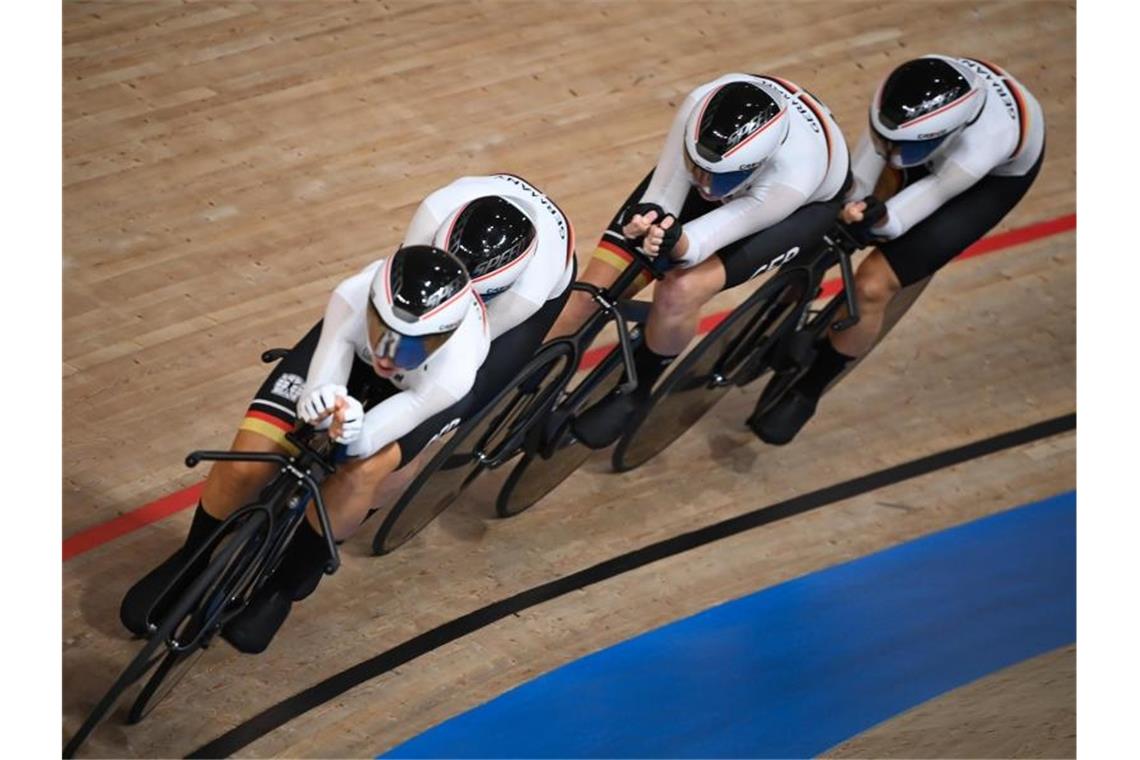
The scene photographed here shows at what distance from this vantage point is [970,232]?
5035 millimetres

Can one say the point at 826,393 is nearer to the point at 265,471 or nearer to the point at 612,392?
the point at 612,392

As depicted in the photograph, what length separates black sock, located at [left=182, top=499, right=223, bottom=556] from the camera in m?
4.16

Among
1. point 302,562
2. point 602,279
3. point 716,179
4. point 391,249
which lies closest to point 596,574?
point 602,279

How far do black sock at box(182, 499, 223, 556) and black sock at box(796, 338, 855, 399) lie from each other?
78.0 inches

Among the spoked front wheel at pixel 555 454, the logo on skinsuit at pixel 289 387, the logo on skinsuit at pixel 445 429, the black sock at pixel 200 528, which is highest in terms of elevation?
the logo on skinsuit at pixel 289 387

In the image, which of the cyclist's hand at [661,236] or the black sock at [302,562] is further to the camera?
the cyclist's hand at [661,236]

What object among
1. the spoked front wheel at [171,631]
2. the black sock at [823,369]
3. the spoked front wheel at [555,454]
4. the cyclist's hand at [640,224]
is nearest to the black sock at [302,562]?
the spoked front wheel at [171,631]

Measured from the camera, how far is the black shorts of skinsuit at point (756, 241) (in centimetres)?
470

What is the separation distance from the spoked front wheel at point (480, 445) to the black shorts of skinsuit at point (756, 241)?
0.97 feet

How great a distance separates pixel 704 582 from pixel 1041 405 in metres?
1.47

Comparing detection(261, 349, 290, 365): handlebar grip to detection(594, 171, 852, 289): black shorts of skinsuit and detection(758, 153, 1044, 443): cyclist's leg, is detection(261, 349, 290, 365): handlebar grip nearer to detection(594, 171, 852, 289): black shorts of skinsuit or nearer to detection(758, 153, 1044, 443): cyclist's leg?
detection(594, 171, 852, 289): black shorts of skinsuit

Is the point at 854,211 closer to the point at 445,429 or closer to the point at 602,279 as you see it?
the point at 602,279

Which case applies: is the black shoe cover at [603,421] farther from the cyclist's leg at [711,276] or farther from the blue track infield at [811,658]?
the blue track infield at [811,658]

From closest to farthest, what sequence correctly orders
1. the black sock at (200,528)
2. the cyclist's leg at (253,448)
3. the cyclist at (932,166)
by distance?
the cyclist's leg at (253,448)
the black sock at (200,528)
the cyclist at (932,166)
